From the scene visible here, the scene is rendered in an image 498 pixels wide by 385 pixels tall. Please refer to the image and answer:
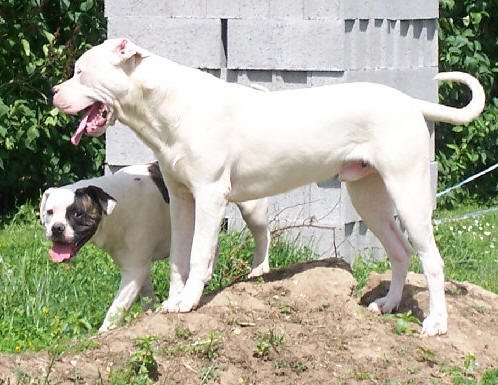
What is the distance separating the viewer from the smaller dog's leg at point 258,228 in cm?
774

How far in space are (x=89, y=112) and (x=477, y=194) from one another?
7.62 meters

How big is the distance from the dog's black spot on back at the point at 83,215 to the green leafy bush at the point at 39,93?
3.62 metres

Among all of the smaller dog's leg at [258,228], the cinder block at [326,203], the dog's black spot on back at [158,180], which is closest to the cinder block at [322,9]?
the cinder block at [326,203]

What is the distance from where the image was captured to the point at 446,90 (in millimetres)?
12461

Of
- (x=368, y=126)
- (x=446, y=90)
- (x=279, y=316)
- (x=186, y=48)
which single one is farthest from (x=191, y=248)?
(x=446, y=90)

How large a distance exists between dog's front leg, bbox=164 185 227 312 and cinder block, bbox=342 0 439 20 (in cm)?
277

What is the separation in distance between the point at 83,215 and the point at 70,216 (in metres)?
0.09

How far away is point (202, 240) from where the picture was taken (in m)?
6.58

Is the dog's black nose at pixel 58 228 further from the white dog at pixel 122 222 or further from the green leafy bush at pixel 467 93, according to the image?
the green leafy bush at pixel 467 93

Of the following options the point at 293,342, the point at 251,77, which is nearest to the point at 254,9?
the point at 251,77

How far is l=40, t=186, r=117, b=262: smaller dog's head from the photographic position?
7.00 m

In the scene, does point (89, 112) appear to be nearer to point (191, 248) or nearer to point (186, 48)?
point (191, 248)

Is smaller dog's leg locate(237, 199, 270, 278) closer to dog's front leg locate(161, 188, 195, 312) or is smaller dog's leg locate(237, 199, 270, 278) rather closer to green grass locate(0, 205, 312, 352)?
green grass locate(0, 205, 312, 352)

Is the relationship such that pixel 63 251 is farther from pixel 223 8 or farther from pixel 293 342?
pixel 223 8
